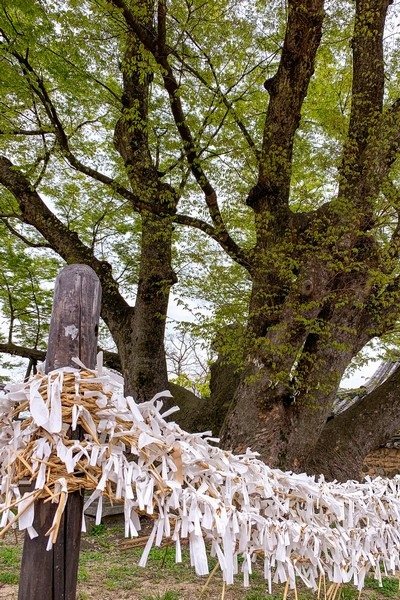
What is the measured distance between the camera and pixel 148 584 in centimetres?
358

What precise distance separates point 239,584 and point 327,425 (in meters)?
1.98

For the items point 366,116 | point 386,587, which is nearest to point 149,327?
point 366,116

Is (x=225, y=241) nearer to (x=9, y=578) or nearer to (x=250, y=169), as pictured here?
(x=250, y=169)

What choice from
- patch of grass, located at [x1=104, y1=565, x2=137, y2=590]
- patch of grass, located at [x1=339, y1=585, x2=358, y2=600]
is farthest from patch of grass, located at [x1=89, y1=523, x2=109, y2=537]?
patch of grass, located at [x1=339, y1=585, x2=358, y2=600]

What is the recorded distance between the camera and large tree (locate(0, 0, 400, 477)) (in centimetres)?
420

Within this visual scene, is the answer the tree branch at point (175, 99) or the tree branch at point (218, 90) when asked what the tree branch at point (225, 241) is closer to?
the tree branch at point (175, 99)

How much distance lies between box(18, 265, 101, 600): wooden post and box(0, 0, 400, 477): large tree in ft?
9.31

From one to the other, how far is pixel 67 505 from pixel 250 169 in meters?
4.91

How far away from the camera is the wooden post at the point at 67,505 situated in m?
1.08

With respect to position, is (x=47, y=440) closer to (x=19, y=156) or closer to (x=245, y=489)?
(x=245, y=489)

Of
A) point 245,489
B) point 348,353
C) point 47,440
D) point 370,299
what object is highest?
point 370,299

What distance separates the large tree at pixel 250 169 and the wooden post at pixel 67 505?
112 inches

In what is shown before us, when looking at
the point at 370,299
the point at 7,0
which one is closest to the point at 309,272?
the point at 370,299

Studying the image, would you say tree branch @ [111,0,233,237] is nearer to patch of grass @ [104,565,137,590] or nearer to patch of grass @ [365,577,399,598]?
patch of grass @ [104,565,137,590]
